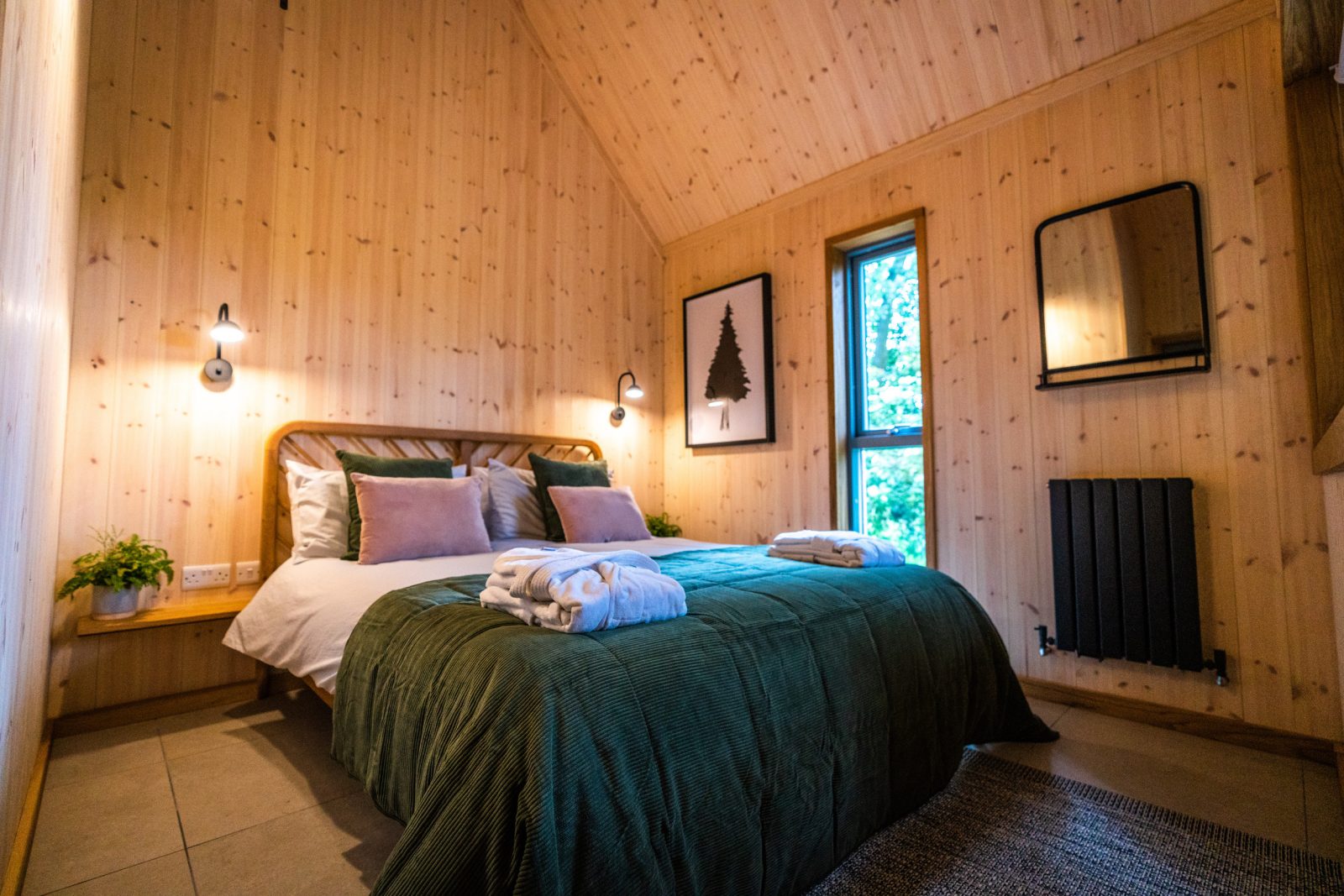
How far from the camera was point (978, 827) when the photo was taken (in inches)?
65.3

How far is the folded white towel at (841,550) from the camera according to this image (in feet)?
6.89

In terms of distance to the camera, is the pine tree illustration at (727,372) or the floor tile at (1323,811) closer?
the floor tile at (1323,811)

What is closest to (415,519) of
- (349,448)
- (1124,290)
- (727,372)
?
(349,448)

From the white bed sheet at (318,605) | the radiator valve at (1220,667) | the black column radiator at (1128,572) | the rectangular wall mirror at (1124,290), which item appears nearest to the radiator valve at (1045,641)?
the black column radiator at (1128,572)

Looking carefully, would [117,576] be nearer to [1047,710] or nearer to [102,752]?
[102,752]

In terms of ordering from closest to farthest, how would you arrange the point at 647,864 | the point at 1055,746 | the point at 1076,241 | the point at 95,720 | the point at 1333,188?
1. the point at 647,864
2. the point at 1333,188
3. the point at 1055,746
4. the point at 95,720
5. the point at 1076,241

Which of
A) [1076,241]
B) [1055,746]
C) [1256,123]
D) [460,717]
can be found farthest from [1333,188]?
[460,717]

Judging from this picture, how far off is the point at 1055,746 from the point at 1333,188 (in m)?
2.05

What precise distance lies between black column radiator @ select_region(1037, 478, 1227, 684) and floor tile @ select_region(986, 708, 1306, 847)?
26 cm

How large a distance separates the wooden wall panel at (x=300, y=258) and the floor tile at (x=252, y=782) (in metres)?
0.68

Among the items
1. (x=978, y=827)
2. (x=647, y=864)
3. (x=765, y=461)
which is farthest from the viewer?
(x=765, y=461)

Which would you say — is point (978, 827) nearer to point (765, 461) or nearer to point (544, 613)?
point (544, 613)

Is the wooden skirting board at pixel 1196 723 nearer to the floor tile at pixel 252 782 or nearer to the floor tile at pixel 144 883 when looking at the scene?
the floor tile at pixel 252 782

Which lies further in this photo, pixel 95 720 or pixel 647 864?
pixel 95 720
